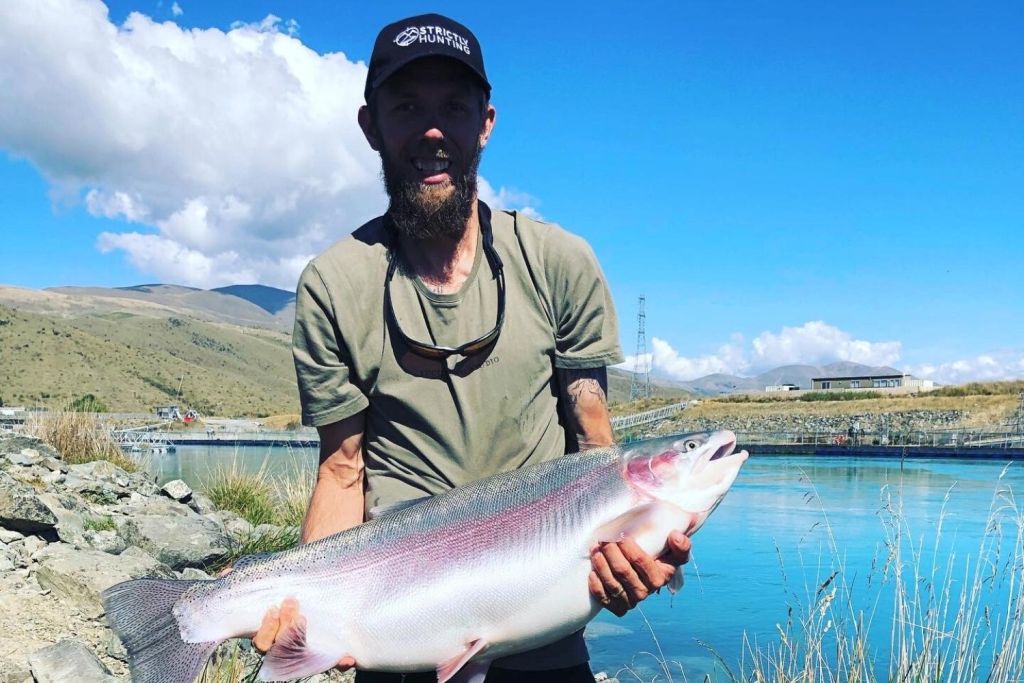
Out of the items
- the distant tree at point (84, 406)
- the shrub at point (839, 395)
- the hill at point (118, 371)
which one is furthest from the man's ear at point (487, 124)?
the shrub at point (839, 395)

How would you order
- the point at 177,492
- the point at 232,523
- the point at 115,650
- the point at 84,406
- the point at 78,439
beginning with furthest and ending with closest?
the point at 84,406 → the point at 78,439 → the point at 177,492 → the point at 232,523 → the point at 115,650

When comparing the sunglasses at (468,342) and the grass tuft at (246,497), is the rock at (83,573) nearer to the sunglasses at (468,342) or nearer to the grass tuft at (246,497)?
the sunglasses at (468,342)

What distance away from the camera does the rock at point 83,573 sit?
6.04m

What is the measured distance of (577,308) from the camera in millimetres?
2900

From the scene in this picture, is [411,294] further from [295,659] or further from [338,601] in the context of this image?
[295,659]

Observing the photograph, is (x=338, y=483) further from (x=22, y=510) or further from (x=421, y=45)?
(x=22, y=510)

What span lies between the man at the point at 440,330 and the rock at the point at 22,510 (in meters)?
5.36

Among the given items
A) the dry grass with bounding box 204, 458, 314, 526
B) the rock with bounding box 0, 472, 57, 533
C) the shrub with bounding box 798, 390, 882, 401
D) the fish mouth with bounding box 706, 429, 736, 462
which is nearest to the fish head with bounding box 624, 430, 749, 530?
the fish mouth with bounding box 706, 429, 736, 462

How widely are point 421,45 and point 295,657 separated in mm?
1898

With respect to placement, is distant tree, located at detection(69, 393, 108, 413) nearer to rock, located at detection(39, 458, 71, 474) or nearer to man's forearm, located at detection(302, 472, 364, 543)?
rock, located at detection(39, 458, 71, 474)

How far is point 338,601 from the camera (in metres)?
2.57

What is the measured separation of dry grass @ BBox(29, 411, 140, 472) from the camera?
1506cm

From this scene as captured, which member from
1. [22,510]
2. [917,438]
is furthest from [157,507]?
[917,438]

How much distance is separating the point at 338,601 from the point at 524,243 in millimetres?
1263
